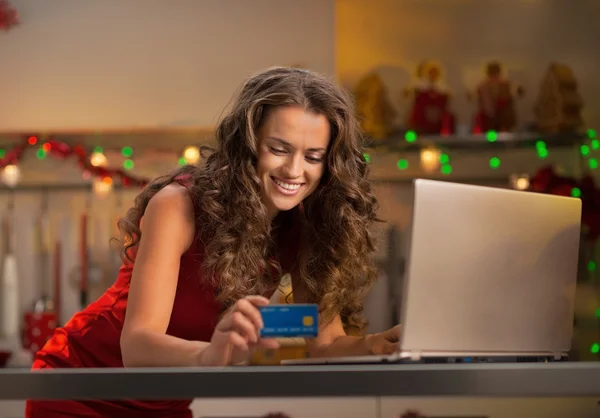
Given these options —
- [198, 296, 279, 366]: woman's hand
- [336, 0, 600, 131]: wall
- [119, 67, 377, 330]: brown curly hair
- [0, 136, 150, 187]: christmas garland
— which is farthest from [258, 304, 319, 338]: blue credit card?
[336, 0, 600, 131]: wall

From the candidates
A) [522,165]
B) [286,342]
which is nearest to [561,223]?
[286,342]

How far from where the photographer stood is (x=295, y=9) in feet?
9.62

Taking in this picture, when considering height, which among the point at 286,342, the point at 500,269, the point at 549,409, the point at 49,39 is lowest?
the point at 286,342

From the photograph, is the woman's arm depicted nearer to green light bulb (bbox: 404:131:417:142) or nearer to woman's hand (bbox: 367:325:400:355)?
woman's hand (bbox: 367:325:400:355)

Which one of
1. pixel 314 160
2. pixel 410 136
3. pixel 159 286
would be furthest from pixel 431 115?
pixel 159 286

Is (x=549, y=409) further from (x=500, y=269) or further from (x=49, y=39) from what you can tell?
(x=49, y=39)

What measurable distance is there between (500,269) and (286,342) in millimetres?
1904

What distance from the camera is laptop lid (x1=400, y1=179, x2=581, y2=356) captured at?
930mm

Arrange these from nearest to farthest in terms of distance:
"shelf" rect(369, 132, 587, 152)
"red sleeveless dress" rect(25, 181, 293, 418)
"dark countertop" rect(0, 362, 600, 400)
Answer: "dark countertop" rect(0, 362, 600, 400), "red sleeveless dress" rect(25, 181, 293, 418), "shelf" rect(369, 132, 587, 152)

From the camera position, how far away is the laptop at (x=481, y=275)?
930 mm

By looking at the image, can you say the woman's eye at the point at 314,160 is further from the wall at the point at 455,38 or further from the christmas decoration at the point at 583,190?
the wall at the point at 455,38

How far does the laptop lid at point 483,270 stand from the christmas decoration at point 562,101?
6.66 ft

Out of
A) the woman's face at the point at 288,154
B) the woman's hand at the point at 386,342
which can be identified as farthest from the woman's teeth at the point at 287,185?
the woman's hand at the point at 386,342

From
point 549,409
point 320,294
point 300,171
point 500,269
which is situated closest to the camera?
point 549,409
